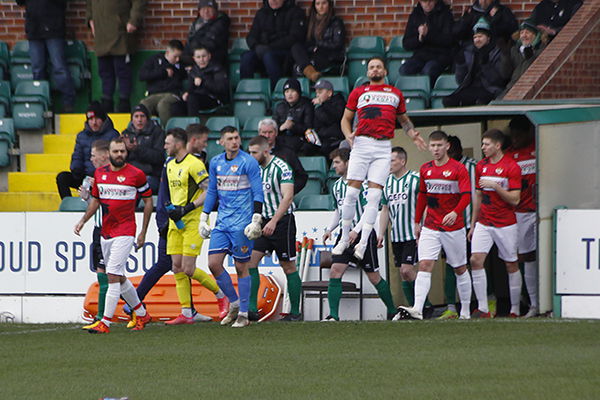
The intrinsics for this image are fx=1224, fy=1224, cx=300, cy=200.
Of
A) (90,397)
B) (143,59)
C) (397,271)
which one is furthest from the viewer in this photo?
(143,59)

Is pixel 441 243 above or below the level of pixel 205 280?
above

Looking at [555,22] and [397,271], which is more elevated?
[555,22]

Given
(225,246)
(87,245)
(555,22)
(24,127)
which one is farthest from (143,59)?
(225,246)

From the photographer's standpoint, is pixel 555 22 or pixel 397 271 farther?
pixel 555 22

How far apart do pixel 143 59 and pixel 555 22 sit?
21.4 feet

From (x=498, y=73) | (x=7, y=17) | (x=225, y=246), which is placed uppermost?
(x=7, y=17)

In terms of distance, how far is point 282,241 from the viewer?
12.5 metres

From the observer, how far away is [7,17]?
64.4 feet

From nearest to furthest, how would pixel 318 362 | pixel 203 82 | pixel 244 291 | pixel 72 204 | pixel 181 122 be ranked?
pixel 318 362
pixel 244 291
pixel 72 204
pixel 181 122
pixel 203 82

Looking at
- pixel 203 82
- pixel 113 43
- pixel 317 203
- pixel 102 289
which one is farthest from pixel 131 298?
pixel 113 43

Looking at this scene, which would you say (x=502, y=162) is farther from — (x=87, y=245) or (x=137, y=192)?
(x=87, y=245)

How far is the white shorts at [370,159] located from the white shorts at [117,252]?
88.4 inches

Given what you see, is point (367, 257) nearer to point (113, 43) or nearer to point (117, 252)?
point (117, 252)

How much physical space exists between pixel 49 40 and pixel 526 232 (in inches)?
339
